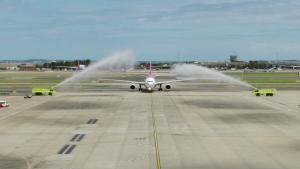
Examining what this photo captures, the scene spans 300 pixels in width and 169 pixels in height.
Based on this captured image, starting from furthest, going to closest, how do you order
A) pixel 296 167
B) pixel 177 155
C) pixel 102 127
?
pixel 102 127
pixel 177 155
pixel 296 167

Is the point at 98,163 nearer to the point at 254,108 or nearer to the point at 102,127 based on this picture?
the point at 102,127

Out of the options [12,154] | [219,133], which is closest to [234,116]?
[219,133]

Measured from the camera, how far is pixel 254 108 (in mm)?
70250

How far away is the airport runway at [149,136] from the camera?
3375 centimetres

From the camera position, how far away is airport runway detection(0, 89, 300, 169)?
33750 mm

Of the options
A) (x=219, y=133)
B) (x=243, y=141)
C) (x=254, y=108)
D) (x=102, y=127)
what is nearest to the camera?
(x=243, y=141)

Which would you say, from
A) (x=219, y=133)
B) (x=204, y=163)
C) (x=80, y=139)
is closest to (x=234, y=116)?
(x=219, y=133)

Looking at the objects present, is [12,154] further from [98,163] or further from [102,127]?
[102,127]

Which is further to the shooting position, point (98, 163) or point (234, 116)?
point (234, 116)

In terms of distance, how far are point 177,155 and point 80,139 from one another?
11377 millimetres

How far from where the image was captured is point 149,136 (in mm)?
44656

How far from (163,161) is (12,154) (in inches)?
478

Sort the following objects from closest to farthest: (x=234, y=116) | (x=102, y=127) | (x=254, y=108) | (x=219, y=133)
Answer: (x=219, y=133)
(x=102, y=127)
(x=234, y=116)
(x=254, y=108)

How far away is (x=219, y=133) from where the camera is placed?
153 ft
